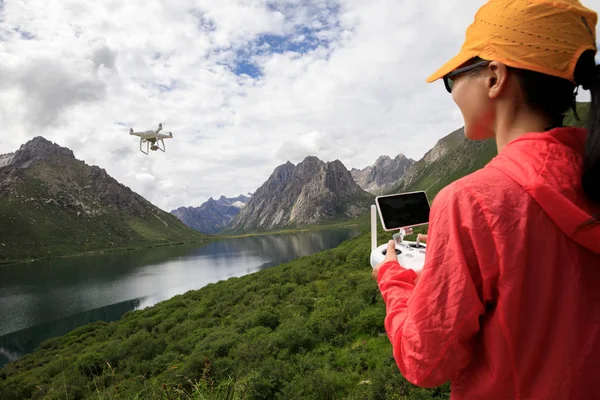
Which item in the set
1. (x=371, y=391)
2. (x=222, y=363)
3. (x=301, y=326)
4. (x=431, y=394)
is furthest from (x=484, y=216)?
(x=301, y=326)

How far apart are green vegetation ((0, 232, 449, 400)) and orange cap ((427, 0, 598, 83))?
450 cm

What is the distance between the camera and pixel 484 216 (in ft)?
3.22

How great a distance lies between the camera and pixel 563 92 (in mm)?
1129

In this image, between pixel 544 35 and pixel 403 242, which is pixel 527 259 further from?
pixel 403 242

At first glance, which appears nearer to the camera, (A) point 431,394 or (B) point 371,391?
(A) point 431,394

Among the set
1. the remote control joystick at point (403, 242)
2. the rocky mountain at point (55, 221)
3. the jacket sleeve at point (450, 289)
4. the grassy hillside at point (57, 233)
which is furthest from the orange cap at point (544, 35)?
the rocky mountain at point (55, 221)

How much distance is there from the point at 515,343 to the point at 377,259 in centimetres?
98

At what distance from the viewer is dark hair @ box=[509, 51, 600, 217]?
997 mm

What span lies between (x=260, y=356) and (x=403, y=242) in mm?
9563

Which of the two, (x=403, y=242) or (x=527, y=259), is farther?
(x=403, y=242)

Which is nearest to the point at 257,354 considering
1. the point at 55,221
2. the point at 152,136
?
the point at 152,136

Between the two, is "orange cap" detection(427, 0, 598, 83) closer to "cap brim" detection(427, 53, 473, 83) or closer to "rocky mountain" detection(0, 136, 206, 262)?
"cap brim" detection(427, 53, 473, 83)

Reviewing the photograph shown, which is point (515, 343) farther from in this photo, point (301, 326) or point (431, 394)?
point (301, 326)

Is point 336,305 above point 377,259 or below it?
below
